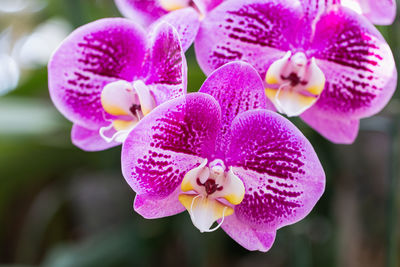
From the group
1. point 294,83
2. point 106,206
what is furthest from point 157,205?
point 106,206

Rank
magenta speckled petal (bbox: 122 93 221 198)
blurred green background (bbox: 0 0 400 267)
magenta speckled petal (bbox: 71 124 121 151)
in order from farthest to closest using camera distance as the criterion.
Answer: blurred green background (bbox: 0 0 400 267), magenta speckled petal (bbox: 71 124 121 151), magenta speckled petal (bbox: 122 93 221 198)

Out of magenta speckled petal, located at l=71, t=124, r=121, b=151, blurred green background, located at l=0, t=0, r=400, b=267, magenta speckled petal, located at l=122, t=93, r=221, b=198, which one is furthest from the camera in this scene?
blurred green background, located at l=0, t=0, r=400, b=267

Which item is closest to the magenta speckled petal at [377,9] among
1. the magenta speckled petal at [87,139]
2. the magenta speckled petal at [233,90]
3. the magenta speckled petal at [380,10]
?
the magenta speckled petal at [380,10]

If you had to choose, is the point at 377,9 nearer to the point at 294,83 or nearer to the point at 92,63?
the point at 294,83

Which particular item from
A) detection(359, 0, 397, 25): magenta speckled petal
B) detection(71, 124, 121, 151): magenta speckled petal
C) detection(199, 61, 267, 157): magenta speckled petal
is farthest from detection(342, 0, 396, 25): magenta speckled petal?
detection(71, 124, 121, 151): magenta speckled petal

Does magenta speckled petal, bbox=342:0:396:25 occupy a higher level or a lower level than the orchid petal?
higher

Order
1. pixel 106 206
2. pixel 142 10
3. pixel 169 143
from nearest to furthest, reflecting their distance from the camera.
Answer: pixel 169 143 < pixel 142 10 < pixel 106 206

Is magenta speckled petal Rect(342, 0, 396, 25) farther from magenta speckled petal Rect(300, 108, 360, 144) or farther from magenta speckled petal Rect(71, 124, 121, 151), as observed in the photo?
magenta speckled petal Rect(71, 124, 121, 151)

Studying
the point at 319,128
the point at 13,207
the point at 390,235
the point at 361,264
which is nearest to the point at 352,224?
the point at 361,264
